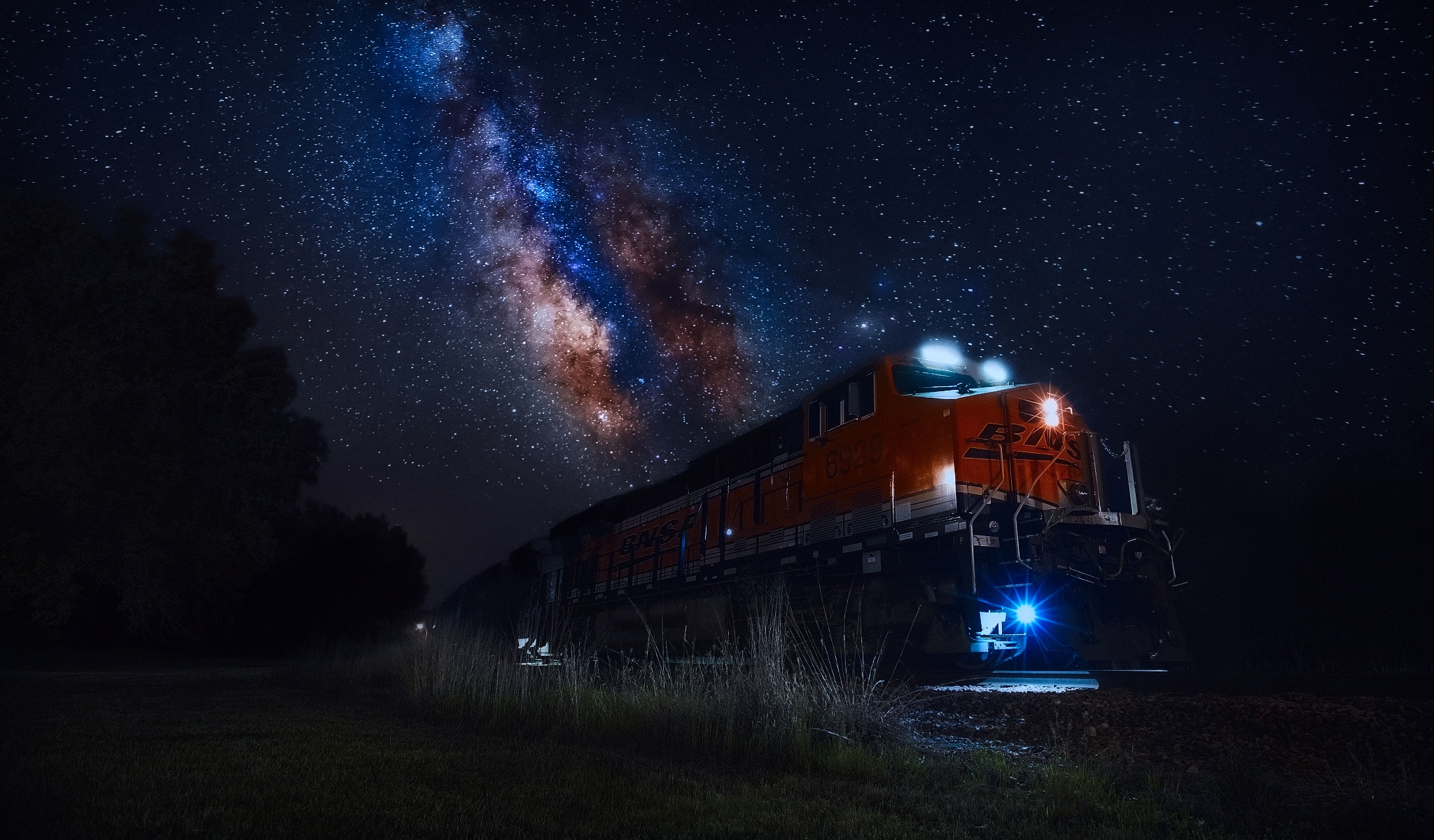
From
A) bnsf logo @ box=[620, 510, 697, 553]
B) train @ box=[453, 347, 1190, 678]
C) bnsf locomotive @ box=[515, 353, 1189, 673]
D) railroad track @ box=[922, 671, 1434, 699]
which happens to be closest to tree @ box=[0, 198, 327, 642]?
bnsf logo @ box=[620, 510, 697, 553]

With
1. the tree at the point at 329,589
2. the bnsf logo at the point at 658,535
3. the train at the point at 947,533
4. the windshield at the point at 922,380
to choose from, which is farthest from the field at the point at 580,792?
the tree at the point at 329,589

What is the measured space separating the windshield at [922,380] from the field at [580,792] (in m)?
5.60

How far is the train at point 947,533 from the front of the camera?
29.2 feet

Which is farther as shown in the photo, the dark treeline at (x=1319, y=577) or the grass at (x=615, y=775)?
the dark treeline at (x=1319, y=577)

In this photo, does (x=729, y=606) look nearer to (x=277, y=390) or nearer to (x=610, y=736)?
(x=610, y=736)

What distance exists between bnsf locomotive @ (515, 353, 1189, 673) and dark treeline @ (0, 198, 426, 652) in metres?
11.7

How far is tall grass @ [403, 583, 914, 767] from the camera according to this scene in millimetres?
5562

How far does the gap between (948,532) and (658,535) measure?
359 inches

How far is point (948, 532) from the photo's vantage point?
9.14 meters

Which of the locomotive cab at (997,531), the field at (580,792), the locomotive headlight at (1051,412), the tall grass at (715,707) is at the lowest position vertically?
the field at (580,792)

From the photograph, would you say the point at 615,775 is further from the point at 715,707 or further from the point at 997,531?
the point at 997,531

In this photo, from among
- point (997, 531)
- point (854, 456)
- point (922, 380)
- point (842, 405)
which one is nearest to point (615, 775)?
point (997, 531)

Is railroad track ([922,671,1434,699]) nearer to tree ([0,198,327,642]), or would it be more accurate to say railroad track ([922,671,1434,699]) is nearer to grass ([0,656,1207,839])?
grass ([0,656,1207,839])

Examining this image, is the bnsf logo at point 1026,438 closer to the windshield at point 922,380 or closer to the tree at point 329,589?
the windshield at point 922,380
